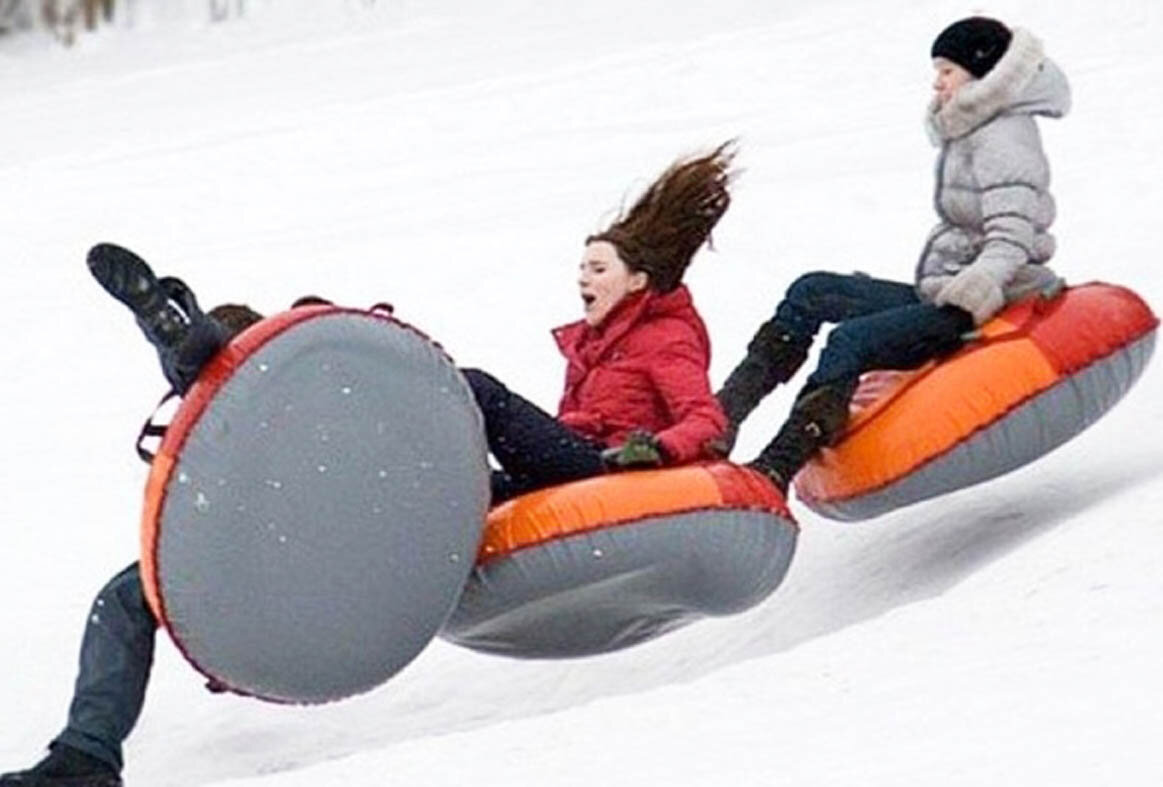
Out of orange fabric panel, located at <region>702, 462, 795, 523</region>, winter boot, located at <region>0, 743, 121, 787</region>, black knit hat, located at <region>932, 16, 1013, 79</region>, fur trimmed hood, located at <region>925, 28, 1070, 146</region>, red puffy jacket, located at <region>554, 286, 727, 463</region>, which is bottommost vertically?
winter boot, located at <region>0, 743, 121, 787</region>

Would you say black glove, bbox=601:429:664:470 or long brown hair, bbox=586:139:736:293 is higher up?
long brown hair, bbox=586:139:736:293

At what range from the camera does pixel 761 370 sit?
6988mm

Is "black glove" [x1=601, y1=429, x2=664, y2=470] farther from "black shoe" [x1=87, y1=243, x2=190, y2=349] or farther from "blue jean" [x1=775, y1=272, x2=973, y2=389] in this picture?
"black shoe" [x1=87, y1=243, x2=190, y2=349]

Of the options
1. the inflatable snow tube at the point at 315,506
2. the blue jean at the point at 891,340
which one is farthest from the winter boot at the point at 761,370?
the inflatable snow tube at the point at 315,506

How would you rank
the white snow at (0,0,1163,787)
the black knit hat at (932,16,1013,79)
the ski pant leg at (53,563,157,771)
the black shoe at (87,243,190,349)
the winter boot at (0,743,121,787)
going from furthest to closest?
the black knit hat at (932,16,1013,79), the ski pant leg at (53,563,157,771), the winter boot at (0,743,121,787), the black shoe at (87,243,190,349), the white snow at (0,0,1163,787)

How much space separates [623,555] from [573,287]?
13.0 ft

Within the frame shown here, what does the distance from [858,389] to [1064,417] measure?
19.5 inches

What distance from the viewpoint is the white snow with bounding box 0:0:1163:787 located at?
4.93 metres

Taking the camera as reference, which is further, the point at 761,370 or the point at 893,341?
the point at 761,370

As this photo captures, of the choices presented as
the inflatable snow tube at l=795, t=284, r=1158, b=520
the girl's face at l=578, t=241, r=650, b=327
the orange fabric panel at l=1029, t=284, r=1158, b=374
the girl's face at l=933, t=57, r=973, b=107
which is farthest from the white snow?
the girl's face at l=933, t=57, r=973, b=107

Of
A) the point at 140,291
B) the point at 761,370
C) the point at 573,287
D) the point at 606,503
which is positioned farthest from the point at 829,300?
the point at 573,287

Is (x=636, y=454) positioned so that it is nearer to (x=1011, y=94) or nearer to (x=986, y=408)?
(x=986, y=408)

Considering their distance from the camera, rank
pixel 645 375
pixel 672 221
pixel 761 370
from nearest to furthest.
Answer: pixel 645 375 < pixel 672 221 < pixel 761 370

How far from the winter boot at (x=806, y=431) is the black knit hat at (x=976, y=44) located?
0.83m
